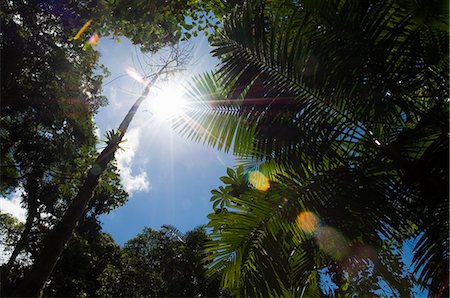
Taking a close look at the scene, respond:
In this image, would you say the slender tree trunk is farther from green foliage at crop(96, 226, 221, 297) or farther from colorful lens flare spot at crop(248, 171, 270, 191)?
colorful lens flare spot at crop(248, 171, 270, 191)

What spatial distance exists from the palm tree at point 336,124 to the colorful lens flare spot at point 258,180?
0.33 meters

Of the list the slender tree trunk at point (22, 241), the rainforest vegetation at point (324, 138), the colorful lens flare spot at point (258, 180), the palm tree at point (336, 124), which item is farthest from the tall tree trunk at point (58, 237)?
the slender tree trunk at point (22, 241)

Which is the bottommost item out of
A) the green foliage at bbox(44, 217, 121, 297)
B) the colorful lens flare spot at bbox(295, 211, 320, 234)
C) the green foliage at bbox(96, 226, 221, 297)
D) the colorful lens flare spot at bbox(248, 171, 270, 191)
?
the colorful lens flare spot at bbox(295, 211, 320, 234)

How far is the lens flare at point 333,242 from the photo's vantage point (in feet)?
12.1

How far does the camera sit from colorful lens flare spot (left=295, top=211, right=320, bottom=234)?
12.1 ft

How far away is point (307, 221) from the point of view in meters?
3.72

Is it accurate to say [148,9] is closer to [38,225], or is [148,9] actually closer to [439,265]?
[439,265]

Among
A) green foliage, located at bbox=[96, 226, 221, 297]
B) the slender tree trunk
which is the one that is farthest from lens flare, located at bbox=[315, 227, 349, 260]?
the slender tree trunk

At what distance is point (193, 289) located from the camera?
16953mm

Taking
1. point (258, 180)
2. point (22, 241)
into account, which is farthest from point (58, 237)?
point (22, 241)

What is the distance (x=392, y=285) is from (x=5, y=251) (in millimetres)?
27166

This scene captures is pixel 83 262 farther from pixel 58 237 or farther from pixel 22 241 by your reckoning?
pixel 58 237

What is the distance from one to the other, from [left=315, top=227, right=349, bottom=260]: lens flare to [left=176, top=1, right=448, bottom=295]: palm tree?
0.22 feet

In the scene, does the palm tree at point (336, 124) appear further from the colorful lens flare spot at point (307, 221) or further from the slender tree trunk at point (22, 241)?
the slender tree trunk at point (22, 241)
